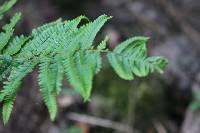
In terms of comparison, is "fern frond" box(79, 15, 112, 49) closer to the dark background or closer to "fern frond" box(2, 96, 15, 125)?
"fern frond" box(2, 96, 15, 125)

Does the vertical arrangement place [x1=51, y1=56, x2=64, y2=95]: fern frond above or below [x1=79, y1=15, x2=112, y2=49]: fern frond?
below

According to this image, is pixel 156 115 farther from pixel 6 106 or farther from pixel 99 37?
pixel 6 106

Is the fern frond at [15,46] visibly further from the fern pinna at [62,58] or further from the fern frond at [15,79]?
the fern frond at [15,79]

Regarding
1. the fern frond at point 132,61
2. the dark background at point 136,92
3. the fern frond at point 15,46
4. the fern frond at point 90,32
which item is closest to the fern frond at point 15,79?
the fern frond at point 15,46

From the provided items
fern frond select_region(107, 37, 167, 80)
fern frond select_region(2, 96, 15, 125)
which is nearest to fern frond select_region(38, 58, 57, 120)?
fern frond select_region(2, 96, 15, 125)

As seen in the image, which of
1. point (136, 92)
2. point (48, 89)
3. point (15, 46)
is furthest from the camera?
point (136, 92)

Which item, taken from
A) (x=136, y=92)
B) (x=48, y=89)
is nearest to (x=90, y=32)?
(x=48, y=89)

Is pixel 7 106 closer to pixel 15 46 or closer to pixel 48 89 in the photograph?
pixel 48 89
